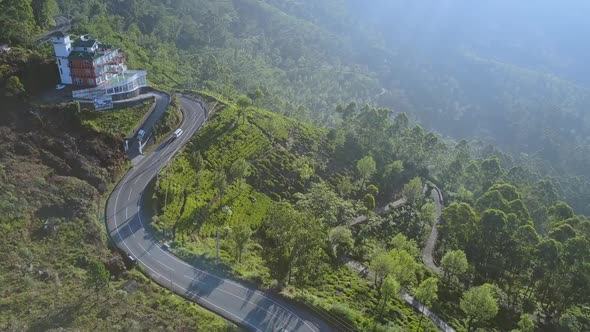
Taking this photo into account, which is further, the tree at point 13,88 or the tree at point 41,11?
the tree at point 41,11

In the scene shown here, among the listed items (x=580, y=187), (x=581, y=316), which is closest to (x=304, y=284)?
(x=581, y=316)

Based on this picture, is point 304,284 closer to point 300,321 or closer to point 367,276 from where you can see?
point 300,321

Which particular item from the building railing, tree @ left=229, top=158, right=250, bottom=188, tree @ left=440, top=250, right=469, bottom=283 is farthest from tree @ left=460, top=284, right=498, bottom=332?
the building railing

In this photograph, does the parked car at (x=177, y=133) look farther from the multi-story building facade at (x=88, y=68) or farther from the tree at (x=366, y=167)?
the tree at (x=366, y=167)

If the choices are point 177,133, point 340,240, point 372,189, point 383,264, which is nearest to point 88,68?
point 177,133

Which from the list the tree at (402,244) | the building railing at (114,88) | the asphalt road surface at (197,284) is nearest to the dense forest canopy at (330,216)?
the tree at (402,244)

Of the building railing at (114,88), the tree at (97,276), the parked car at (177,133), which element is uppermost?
the building railing at (114,88)
